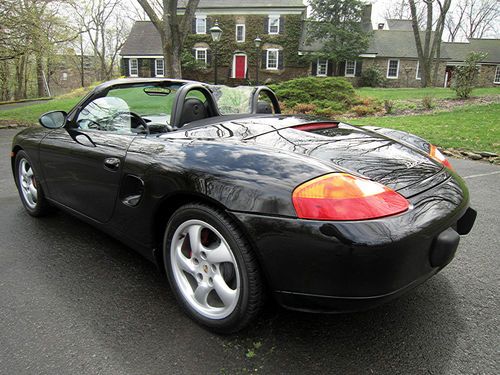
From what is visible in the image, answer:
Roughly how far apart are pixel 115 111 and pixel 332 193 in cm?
201

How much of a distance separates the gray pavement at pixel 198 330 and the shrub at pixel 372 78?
31.6 m

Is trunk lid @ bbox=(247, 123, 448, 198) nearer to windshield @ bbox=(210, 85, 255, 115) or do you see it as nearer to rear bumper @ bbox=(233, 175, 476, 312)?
rear bumper @ bbox=(233, 175, 476, 312)

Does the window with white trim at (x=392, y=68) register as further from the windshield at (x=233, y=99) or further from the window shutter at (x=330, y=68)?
the windshield at (x=233, y=99)

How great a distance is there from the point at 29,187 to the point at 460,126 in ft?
32.1

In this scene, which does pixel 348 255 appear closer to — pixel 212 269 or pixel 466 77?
pixel 212 269

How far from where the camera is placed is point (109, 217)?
2521 millimetres

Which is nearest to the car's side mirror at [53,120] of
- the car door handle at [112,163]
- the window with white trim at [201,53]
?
the car door handle at [112,163]

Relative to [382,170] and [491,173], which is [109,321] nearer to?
[382,170]

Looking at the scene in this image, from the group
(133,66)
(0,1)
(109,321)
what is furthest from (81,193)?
(133,66)

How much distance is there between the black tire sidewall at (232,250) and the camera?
1.76 metres

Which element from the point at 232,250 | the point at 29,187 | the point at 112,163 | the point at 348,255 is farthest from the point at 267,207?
the point at 29,187

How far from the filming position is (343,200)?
161 centimetres

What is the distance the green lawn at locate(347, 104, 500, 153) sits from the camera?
7753mm

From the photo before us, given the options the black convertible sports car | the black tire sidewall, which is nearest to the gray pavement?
the black tire sidewall
